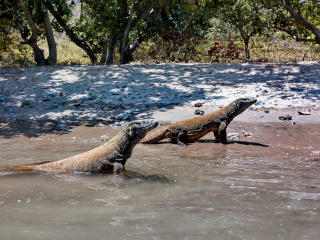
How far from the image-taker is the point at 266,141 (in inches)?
326

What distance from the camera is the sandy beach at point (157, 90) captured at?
10820 millimetres

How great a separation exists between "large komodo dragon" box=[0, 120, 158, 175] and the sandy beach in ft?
15.4

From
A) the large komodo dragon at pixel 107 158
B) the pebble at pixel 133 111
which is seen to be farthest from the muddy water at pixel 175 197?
the pebble at pixel 133 111

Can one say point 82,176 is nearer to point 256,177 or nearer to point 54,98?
point 256,177

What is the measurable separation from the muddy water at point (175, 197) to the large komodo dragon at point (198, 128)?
0.67 meters

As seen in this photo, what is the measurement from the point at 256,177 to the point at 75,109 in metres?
7.64

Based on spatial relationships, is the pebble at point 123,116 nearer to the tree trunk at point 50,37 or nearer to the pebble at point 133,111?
the pebble at point 133,111

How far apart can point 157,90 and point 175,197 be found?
8647mm

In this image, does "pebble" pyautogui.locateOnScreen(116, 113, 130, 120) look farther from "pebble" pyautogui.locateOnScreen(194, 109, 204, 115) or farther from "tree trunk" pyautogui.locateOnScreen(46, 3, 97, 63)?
"tree trunk" pyautogui.locateOnScreen(46, 3, 97, 63)

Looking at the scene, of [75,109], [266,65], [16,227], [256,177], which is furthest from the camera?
[266,65]

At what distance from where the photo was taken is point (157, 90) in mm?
12531

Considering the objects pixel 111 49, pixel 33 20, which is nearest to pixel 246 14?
pixel 111 49

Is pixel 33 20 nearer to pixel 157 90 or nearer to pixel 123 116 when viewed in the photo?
pixel 157 90

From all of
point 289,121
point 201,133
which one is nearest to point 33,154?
point 201,133
